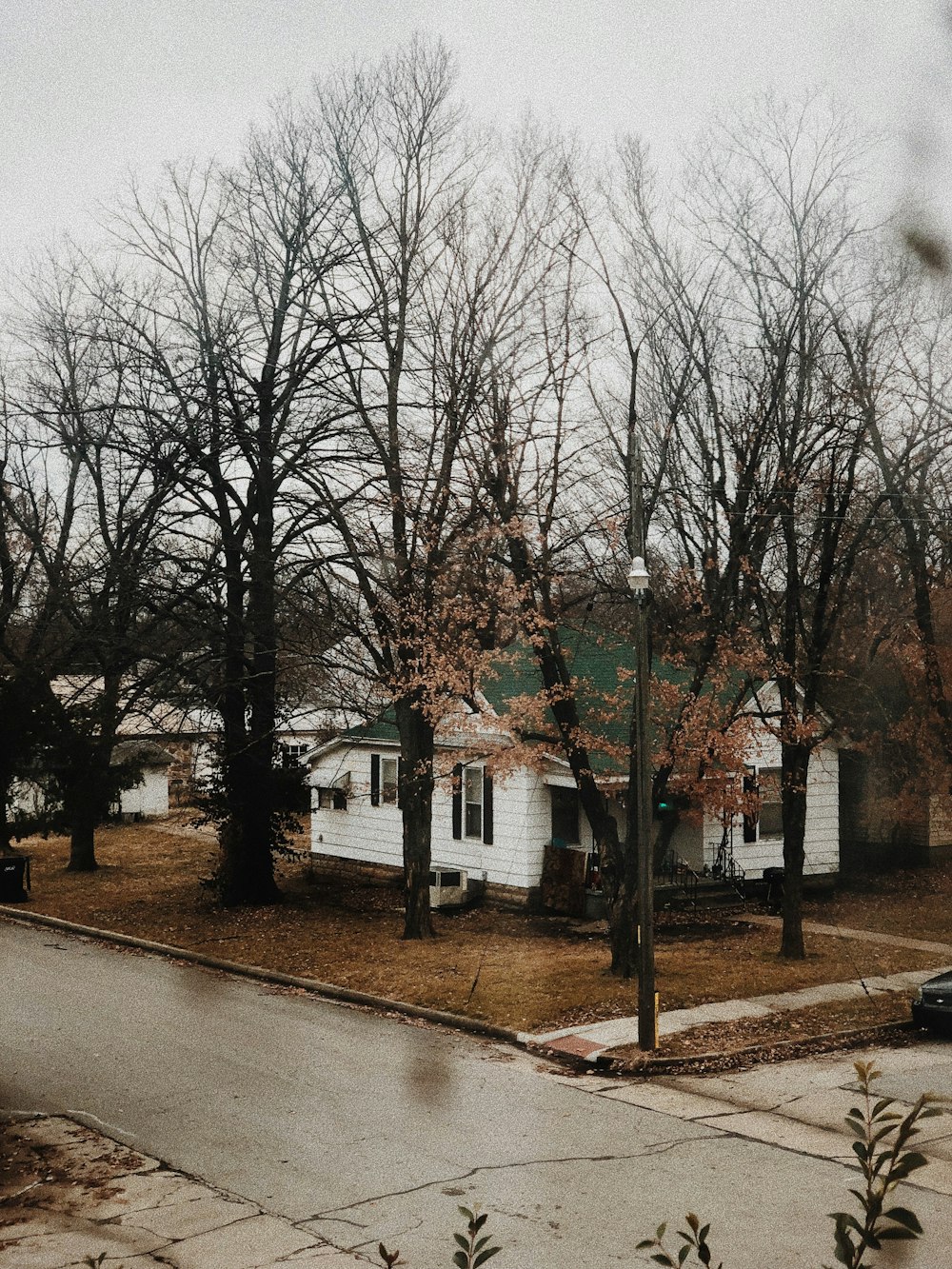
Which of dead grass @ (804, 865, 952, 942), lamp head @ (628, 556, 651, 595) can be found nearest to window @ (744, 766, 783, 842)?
dead grass @ (804, 865, 952, 942)

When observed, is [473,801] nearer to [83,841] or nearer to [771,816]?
[771,816]

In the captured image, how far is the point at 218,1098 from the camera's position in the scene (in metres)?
12.8

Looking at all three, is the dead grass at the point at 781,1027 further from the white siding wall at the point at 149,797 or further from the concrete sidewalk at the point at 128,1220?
the white siding wall at the point at 149,797

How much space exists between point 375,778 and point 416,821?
8067 millimetres

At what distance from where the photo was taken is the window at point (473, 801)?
27469 mm

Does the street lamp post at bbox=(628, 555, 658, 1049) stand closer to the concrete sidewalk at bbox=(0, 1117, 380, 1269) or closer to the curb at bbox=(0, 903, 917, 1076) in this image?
the curb at bbox=(0, 903, 917, 1076)

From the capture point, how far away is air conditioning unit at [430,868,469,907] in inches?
1028

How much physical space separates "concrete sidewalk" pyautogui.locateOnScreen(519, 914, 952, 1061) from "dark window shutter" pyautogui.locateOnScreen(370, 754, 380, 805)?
1446 centimetres

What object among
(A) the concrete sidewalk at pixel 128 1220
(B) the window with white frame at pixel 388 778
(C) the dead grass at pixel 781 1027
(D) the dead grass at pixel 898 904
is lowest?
(A) the concrete sidewalk at pixel 128 1220

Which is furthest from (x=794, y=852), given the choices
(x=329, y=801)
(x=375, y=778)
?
(x=329, y=801)

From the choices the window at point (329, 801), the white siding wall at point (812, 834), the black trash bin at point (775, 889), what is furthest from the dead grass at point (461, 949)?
the white siding wall at point (812, 834)

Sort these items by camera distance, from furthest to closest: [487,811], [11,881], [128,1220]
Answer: [11,881] < [487,811] < [128,1220]

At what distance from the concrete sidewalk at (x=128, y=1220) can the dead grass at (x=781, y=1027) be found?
6.06 m

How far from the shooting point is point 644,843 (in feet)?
49.6
